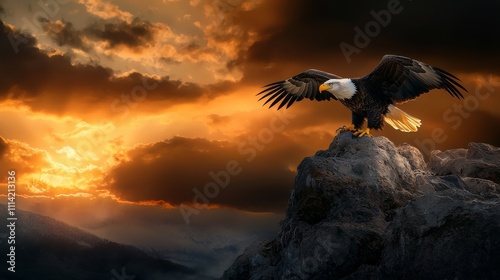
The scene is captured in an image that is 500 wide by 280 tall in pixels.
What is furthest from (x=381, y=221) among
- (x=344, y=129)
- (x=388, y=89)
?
(x=388, y=89)

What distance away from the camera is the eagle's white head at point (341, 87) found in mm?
12508

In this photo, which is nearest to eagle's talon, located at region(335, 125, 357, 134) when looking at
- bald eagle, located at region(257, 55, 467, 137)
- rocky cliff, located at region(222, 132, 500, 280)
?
bald eagle, located at region(257, 55, 467, 137)

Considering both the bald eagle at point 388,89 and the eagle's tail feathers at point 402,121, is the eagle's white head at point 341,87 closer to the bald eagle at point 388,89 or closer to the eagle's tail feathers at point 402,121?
the bald eagle at point 388,89

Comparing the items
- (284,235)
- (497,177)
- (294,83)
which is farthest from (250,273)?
(294,83)

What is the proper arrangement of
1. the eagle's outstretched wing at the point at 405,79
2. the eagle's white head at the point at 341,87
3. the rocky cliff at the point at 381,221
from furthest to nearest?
the eagle's white head at the point at 341,87, the eagle's outstretched wing at the point at 405,79, the rocky cliff at the point at 381,221

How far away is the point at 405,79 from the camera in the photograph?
12.2 meters

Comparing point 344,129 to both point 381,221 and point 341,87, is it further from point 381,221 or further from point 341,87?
point 381,221

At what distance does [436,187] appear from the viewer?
30.7 feet

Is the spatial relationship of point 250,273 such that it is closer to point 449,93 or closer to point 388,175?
point 388,175

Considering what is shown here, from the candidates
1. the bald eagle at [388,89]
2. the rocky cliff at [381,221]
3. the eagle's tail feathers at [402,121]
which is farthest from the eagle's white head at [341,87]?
the rocky cliff at [381,221]

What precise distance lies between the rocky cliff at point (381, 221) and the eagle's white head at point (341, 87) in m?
2.06

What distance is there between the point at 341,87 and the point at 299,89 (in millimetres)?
2312

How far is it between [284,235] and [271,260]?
727 mm

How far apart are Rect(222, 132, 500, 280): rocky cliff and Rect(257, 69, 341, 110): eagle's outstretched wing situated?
3798 mm
